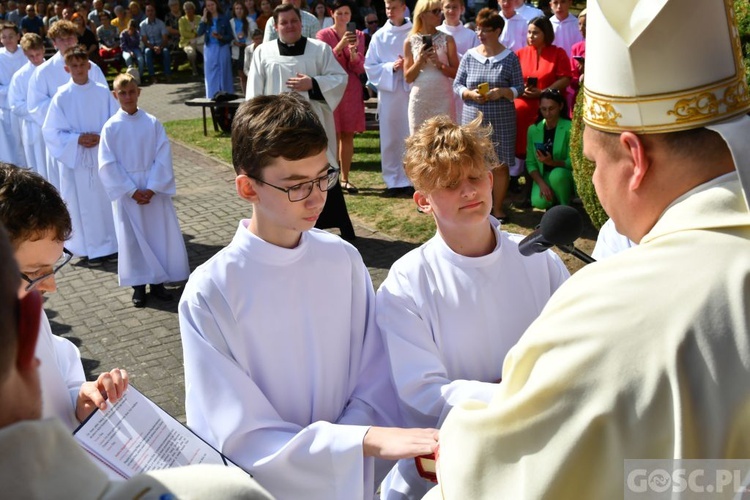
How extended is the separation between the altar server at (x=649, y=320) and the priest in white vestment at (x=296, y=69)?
7.16m

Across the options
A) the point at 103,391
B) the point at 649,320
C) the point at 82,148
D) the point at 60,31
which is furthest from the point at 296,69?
the point at 649,320

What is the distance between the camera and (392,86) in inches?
402

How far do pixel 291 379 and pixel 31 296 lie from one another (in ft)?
6.49

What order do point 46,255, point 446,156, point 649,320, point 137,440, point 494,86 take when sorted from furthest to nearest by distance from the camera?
point 494,86 → point 446,156 → point 46,255 → point 137,440 → point 649,320

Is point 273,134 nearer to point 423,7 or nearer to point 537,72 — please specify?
point 423,7

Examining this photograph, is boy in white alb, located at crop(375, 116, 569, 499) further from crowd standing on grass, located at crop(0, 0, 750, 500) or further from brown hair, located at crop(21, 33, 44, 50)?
brown hair, located at crop(21, 33, 44, 50)

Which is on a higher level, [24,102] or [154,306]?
[24,102]

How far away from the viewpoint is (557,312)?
6.06ft

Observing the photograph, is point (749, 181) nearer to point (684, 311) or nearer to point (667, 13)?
point (684, 311)

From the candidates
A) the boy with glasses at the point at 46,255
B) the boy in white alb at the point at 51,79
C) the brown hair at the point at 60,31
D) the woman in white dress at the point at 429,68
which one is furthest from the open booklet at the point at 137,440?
the brown hair at the point at 60,31

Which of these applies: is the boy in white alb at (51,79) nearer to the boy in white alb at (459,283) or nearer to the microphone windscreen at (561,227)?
the boy in white alb at (459,283)

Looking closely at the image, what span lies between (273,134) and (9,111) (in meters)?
9.62

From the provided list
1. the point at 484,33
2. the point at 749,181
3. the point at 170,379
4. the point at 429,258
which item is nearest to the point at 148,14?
the point at 484,33

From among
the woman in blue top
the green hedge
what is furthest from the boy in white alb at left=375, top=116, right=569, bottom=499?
the woman in blue top
